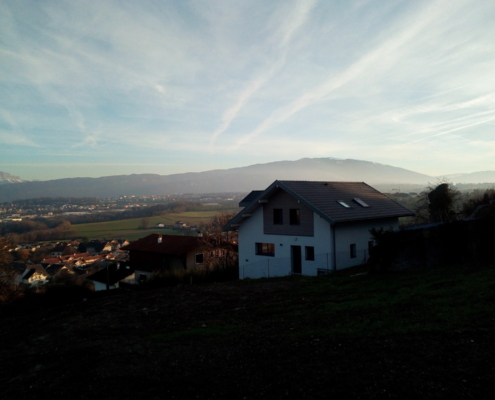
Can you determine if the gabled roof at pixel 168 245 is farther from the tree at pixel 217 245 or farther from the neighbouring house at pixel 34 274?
the neighbouring house at pixel 34 274

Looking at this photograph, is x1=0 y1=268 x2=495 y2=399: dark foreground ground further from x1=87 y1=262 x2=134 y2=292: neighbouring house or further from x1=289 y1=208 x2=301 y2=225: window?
x1=87 y1=262 x2=134 y2=292: neighbouring house

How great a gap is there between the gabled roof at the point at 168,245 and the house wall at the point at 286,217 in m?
12.8

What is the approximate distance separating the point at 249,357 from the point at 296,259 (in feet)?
57.8

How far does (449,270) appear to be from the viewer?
13.3 m

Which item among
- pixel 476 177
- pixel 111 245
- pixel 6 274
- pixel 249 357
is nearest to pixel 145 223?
pixel 111 245

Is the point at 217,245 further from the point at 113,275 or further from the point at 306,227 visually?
the point at 306,227

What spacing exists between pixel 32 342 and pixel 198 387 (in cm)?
753

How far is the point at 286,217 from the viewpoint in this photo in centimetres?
2444

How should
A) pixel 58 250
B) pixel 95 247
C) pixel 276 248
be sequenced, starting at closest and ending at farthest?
1. pixel 276 248
2. pixel 58 250
3. pixel 95 247

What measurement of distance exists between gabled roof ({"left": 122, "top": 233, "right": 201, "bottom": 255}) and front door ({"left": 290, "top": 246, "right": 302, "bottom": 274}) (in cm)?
1430

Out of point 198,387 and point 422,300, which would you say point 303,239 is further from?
point 198,387

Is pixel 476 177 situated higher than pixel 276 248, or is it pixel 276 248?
pixel 476 177

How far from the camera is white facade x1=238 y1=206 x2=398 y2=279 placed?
22.2 m

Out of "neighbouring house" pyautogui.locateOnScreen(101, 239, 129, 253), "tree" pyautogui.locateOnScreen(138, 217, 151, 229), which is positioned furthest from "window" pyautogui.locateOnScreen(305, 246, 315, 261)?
"tree" pyautogui.locateOnScreen(138, 217, 151, 229)
